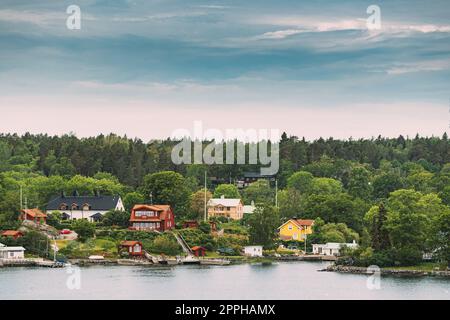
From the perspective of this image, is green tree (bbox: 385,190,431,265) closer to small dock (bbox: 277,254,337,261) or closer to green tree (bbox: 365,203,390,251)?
green tree (bbox: 365,203,390,251)

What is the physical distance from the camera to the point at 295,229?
1674 inches

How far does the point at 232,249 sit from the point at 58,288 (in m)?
12.1

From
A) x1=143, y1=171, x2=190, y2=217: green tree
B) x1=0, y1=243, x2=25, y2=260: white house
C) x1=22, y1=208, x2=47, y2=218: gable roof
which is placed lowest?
x1=0, y1=243, x2=25, y2=260: white house

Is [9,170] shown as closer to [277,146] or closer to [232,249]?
[277,146]

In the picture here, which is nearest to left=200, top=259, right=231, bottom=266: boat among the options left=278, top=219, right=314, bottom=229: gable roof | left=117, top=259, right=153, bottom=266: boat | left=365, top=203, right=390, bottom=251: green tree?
left=117, top=259, right=153, bottom=266: boat

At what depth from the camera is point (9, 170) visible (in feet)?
191

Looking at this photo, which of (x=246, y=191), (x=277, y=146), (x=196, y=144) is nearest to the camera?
(x=246, y=191)

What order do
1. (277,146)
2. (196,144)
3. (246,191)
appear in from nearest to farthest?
(246,191)
(277,146)
(196,144)

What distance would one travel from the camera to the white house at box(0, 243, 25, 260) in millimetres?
35156

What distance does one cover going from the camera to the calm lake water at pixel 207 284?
86.2 feet

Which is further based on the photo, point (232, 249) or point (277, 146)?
point (277, 146)

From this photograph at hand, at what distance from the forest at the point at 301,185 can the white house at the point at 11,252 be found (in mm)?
2802

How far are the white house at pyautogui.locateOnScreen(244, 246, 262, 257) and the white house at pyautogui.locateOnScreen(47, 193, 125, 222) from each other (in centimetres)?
763
